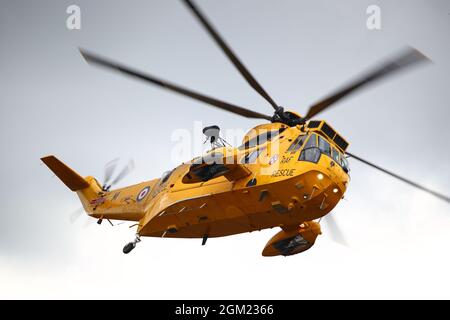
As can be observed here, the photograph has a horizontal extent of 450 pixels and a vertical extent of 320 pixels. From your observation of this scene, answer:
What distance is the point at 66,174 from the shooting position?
83.2 ft

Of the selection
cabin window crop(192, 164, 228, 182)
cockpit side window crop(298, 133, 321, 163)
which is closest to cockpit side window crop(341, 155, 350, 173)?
cockpit side window crop(298, 133, 321, 163)

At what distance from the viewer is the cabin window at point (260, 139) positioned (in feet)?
59.7

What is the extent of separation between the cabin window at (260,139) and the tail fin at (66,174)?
1016 centimetres

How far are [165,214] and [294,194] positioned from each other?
5.61 meters

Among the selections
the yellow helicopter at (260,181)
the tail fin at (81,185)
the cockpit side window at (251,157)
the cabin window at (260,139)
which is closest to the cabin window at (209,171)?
the yellow helicopter at (260,181)

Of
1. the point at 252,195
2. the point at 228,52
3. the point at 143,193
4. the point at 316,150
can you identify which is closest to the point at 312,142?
the point at 316,150

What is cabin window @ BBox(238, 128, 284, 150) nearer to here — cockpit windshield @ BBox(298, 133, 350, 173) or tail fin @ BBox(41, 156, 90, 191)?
cockpit windshield @ BBox(298, 133, 350, 173)

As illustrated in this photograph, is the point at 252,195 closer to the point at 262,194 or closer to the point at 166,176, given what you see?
the point at 262,194

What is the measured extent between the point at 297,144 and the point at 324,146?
3.04 ft

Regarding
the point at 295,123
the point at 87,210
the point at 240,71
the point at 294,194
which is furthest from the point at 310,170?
the point at 87,210

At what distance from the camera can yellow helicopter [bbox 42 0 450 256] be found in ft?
53.5

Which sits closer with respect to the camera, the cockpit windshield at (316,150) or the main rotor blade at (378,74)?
the main rotor blade at (378,74)

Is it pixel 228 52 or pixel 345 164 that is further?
pixel 345 164

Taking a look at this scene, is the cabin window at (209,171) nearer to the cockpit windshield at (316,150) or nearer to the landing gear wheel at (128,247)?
the cockpit windshield at (316,150)
